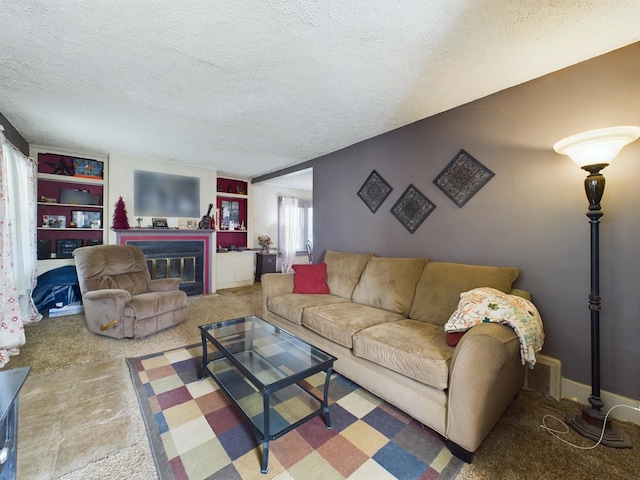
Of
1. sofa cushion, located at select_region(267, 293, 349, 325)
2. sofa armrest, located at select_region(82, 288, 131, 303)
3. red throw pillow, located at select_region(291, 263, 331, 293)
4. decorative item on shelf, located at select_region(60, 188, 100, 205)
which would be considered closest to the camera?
sofa cushion, located at select_region(267, 293, 349, 325)

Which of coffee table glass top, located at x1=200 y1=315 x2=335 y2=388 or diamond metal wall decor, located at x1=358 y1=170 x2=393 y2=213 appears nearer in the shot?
coffee table glass top, located at x1=200 y1=315 x2=335 y2=388

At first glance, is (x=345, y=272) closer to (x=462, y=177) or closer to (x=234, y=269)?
(x=462, y=177)

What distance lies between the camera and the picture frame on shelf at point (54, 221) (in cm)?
388

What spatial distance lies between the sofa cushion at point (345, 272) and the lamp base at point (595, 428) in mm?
1841

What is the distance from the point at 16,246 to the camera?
2963mm

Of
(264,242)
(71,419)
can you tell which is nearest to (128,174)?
(264,242)

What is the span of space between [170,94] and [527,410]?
3581 millimetres

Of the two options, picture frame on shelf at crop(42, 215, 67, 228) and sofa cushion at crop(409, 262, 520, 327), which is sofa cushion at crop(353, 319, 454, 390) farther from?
picture frame on shelf at crop(42, 215, 67, 228)

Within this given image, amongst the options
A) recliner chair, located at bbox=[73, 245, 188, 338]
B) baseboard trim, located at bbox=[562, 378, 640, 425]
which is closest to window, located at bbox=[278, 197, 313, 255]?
recliner chair, located at bbox=[73, 245, 188, 338]

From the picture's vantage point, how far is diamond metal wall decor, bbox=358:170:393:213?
311 cm

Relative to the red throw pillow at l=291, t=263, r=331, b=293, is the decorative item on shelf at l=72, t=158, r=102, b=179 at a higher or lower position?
higher

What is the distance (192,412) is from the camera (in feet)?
5.50

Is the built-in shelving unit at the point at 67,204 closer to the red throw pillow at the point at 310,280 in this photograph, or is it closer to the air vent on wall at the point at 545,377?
the red throw pillow at the point at 310,280

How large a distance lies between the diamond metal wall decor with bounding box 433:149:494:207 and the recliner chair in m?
3.14
